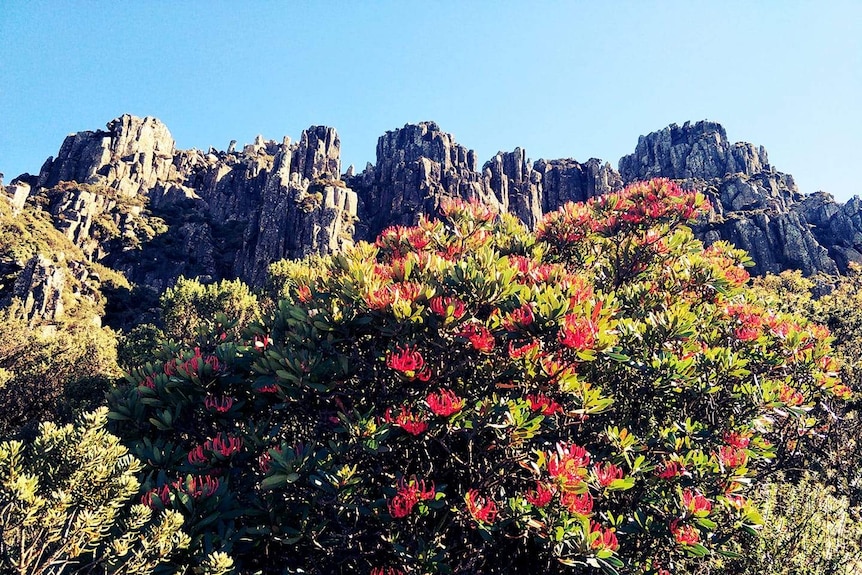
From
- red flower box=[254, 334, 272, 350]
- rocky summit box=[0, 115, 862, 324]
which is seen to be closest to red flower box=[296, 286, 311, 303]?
red flower box=[254, 334, 272, 350]

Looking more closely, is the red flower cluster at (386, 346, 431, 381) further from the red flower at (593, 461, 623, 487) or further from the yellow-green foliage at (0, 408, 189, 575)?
the yellow-green foliage at (0, 408, 189, 575)

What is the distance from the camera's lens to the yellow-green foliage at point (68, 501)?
2473 millimetres

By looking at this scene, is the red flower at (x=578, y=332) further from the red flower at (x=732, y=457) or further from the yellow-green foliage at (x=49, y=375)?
the yellow-green foliage at (x=49, y=375)

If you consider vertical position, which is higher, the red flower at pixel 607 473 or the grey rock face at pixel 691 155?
the grey rock face at pixel 691 155

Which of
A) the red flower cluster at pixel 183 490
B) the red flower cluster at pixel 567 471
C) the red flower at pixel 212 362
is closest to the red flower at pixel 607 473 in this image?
the red flower cluster at pixel 567 471

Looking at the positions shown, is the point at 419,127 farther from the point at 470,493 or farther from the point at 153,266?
the point at 470,493

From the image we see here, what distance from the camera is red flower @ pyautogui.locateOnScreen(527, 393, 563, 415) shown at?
4.42 meters

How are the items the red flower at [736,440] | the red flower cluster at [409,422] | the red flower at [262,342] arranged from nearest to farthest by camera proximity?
the red flower cluster at [409,422]
the red flower at [736,440]
the red flower at [262,342]

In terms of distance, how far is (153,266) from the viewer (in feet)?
192

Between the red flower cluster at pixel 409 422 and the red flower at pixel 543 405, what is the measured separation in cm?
106

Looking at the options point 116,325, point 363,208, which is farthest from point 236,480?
point 363,208

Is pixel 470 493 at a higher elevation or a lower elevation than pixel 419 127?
lower

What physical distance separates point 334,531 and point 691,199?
7571mm

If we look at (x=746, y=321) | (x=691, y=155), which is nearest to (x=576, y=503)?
(x=746, y=321)
